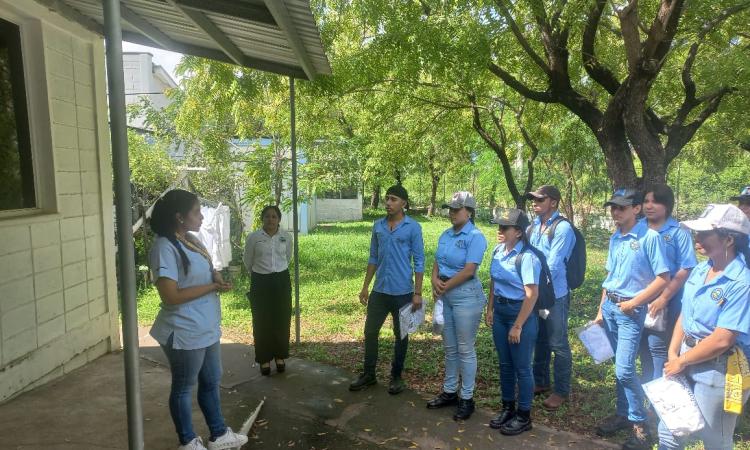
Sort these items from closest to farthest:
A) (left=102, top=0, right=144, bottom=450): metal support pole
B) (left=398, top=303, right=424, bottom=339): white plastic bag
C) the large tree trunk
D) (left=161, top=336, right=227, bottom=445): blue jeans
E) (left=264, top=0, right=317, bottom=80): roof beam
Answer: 1. (left=102, top=0, right=144, bottom=450): metal support pole
2. (left=264, top=0, right=317, bottom=80): roof beam
3. (left=161, top=336, right=227, bottom=445): blue jeans
4. (left=398, top=303, right=424, bottom=339): white plastic bag
5. the large tree trunk

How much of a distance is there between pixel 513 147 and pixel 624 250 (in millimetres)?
9132

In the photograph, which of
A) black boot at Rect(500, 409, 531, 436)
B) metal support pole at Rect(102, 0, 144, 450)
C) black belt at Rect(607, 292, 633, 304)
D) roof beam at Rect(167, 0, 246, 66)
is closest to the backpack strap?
black belt at Rect(607, 292, 633, 304)

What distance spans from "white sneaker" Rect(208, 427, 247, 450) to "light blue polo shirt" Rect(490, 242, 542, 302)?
2025 mm

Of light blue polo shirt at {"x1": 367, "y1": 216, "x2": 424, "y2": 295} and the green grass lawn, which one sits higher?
light blue polo shirt at {"x1": 367, "y1": 216, "x2": 424, "y2": 295}

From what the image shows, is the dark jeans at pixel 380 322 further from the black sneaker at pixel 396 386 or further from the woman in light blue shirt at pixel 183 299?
the woman in light blue shirt at pixel 183 299

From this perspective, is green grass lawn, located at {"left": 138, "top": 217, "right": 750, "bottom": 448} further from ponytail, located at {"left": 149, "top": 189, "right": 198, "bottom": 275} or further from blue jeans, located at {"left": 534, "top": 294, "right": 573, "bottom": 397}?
ponytail, located at {"left": 149, "top": 189, "right": 198, "bottom": 275}

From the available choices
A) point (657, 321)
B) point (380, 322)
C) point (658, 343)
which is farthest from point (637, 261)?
point (380, 322)

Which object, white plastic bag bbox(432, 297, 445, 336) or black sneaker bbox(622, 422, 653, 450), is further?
white plastic bag bbox(432, 297, 445, 336)

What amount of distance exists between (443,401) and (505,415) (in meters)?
0.53

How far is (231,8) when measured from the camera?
3020 millimetres

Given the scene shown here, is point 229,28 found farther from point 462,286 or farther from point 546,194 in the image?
point 546,194

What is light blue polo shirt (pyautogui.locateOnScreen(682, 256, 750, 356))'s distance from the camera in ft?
7.79

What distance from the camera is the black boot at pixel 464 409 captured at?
12.6 feet

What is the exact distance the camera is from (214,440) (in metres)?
3.09
